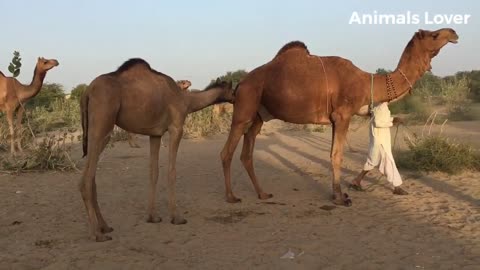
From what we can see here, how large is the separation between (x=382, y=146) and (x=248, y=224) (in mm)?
3005

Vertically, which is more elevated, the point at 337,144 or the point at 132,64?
the point at 132,64

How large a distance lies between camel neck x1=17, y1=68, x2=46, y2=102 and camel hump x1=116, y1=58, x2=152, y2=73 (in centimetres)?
912

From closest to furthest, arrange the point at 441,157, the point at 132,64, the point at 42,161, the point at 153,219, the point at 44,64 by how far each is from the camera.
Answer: the point at 132,64 → the point at 153,219 → the point at 441,157 → the point at 42,161 → the point at 44,64

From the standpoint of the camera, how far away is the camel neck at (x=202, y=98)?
7.06 meters

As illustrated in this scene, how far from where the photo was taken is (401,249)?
17.3 feet

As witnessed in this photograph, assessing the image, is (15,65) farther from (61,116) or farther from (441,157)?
(441,157)

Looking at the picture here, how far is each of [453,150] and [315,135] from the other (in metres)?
8.65

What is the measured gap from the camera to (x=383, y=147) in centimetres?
816

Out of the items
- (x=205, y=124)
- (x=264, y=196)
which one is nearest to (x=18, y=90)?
(x=205, y=124)

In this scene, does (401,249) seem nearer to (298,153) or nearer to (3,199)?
(3,199)

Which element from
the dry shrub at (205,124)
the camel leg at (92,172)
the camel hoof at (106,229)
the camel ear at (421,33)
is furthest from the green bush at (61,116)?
the camel ear at (421,33)

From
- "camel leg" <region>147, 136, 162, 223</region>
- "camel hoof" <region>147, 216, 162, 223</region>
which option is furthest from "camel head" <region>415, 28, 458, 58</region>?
"camel hoof" <region>147, 216, 162, 223</region>

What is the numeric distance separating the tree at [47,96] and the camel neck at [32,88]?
15.6 m

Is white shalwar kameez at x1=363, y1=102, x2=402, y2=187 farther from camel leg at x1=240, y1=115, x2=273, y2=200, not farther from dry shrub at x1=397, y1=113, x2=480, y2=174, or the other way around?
dry shrub at x1=397, y1=113, x2=480, y2=174
